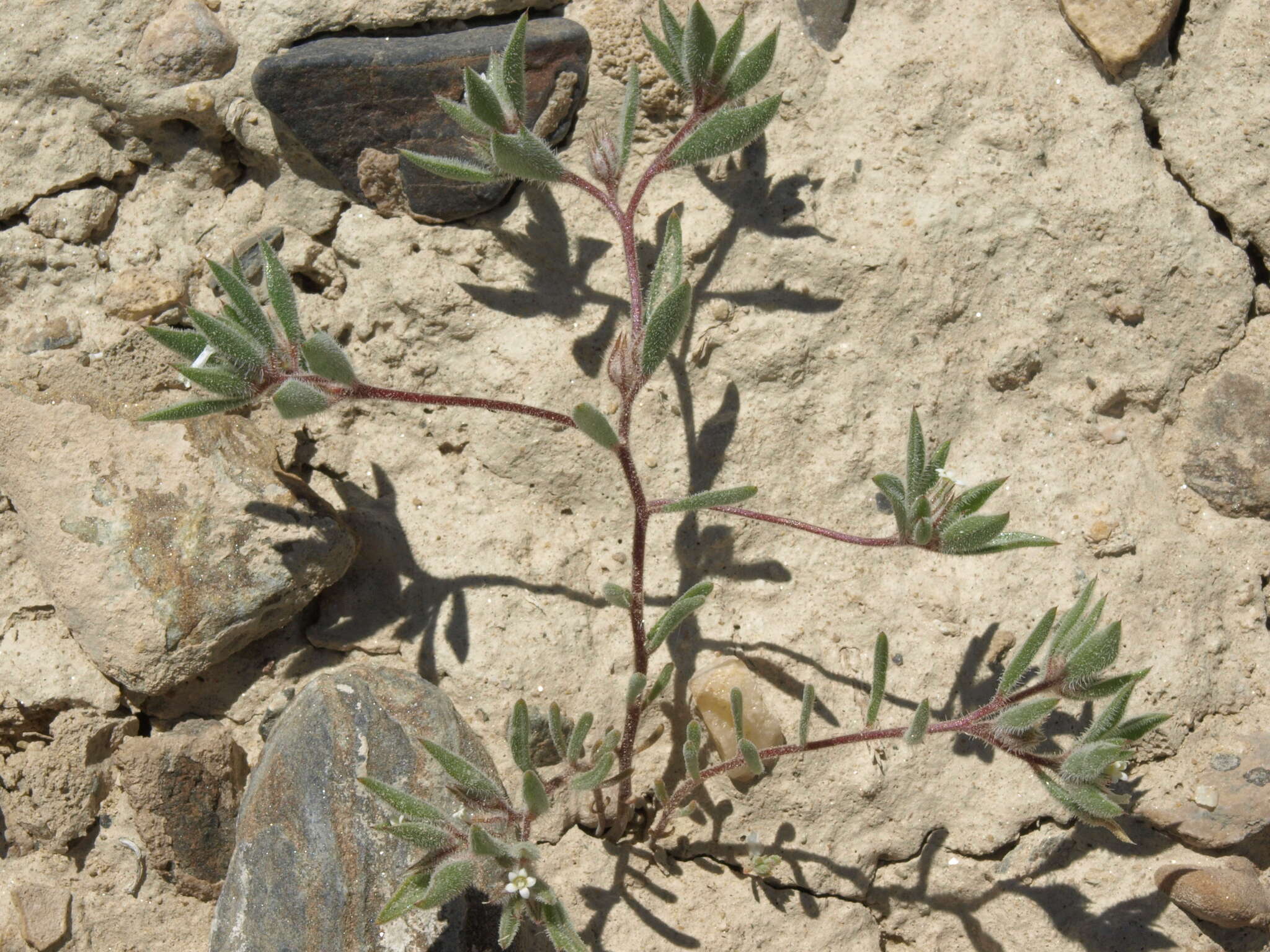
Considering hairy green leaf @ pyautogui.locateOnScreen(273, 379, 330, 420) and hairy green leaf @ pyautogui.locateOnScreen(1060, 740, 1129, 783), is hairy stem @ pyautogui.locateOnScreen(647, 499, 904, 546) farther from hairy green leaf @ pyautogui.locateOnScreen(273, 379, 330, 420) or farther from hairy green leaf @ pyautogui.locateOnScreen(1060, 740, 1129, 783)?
hairy green leaf @ pyautogui.locateOnScreen(273, 379, 330, 420)

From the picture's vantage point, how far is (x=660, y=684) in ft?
9.20

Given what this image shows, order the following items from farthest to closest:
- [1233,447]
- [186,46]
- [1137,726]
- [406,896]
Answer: [186,46], [1233,447], [1137,726], [406,896]

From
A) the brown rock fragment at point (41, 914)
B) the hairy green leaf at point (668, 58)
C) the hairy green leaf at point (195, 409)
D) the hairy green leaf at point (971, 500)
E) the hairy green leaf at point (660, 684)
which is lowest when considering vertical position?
the brown rock fragment at point (41, 914)

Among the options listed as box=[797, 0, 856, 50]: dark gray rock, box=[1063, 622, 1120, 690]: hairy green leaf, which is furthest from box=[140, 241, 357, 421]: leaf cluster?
box=[1063, 622, 1120, 690]: hairy green leaf

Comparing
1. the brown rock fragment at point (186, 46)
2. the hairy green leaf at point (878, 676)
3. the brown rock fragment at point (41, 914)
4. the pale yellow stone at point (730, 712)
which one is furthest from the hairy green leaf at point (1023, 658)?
the brown rock fragment at point (186, 46)

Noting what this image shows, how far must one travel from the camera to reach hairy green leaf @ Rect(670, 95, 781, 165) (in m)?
2.80

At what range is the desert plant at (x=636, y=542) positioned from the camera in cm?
246

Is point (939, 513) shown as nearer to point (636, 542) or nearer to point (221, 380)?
point (636, 542)

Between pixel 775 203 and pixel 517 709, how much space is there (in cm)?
174

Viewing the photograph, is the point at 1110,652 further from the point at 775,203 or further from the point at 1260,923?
the point at 775,203

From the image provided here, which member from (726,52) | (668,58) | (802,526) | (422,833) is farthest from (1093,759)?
(668,58)

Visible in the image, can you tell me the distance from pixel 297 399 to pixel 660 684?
120cm

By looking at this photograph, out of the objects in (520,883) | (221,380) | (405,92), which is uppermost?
(405,92)

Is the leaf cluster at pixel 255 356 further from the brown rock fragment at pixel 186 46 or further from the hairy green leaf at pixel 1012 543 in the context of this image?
the hairy green leaf at pixel 1012 543
